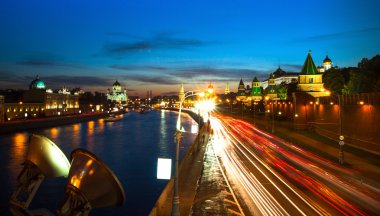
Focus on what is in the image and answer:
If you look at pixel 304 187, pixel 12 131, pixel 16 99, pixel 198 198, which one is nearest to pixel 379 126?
pixel 304 187

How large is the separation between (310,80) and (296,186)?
6920 centimetres

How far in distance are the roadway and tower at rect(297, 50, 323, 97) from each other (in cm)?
5278

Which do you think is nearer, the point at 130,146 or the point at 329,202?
the point at 329,202

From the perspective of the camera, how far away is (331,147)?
141 ft

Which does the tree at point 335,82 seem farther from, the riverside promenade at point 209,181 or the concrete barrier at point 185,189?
the concrete barrier at point 185,189

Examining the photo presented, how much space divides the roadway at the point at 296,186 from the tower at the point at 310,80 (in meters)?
52.8

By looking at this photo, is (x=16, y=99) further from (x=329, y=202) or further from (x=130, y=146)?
(x=329, y=202)

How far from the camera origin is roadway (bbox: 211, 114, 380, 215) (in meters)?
18.6

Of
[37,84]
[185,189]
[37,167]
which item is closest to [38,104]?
[37,84]

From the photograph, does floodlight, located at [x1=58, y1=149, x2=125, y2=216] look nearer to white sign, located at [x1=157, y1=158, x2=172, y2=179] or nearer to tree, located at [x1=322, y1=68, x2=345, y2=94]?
white sign, located at [x1=157, y1=158, x2=172, y2=179]

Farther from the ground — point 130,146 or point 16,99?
point 16,99

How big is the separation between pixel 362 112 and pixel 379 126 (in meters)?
5.16

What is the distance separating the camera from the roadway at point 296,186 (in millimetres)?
18562

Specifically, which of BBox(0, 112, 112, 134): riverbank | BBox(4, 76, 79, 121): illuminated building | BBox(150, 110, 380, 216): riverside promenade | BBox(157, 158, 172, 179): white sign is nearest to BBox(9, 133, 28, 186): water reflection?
BBox(150, 110, 380, 216): riverside promenade
